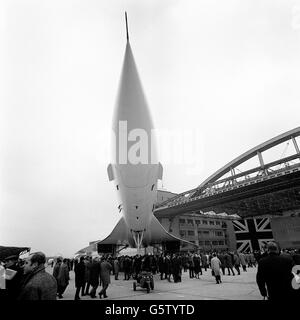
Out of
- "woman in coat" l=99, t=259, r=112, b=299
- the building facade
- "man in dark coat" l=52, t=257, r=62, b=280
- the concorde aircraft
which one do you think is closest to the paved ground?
"woman in coat" l=99, t=259, r=112, b=299

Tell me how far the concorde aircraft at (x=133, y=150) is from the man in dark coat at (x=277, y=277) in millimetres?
7229

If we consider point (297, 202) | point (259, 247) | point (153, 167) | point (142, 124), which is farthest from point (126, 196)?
point (297, 202)

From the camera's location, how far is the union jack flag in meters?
31.5

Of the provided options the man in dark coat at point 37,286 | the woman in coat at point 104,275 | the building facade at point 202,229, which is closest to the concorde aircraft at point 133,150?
the woman in coat at point 104,275

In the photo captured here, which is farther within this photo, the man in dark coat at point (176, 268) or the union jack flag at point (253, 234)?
the union jack flag at point (253, 234)

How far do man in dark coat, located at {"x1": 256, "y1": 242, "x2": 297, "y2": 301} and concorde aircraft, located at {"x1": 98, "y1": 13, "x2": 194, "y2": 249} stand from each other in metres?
7.23

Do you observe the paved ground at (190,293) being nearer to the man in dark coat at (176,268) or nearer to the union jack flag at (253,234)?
the man in dark coat at (176,268)

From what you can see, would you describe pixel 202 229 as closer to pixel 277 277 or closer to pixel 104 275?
pixel 104 275

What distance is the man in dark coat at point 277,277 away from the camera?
3.08 meters

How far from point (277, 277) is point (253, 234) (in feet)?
106

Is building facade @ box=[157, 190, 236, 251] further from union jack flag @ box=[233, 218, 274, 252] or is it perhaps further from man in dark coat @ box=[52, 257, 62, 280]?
man in dark coat @ box=[52, 257, 62, 280]

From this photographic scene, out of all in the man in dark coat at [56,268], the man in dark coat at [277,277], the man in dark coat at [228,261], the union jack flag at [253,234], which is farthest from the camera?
the union jack flag at [253,234]
